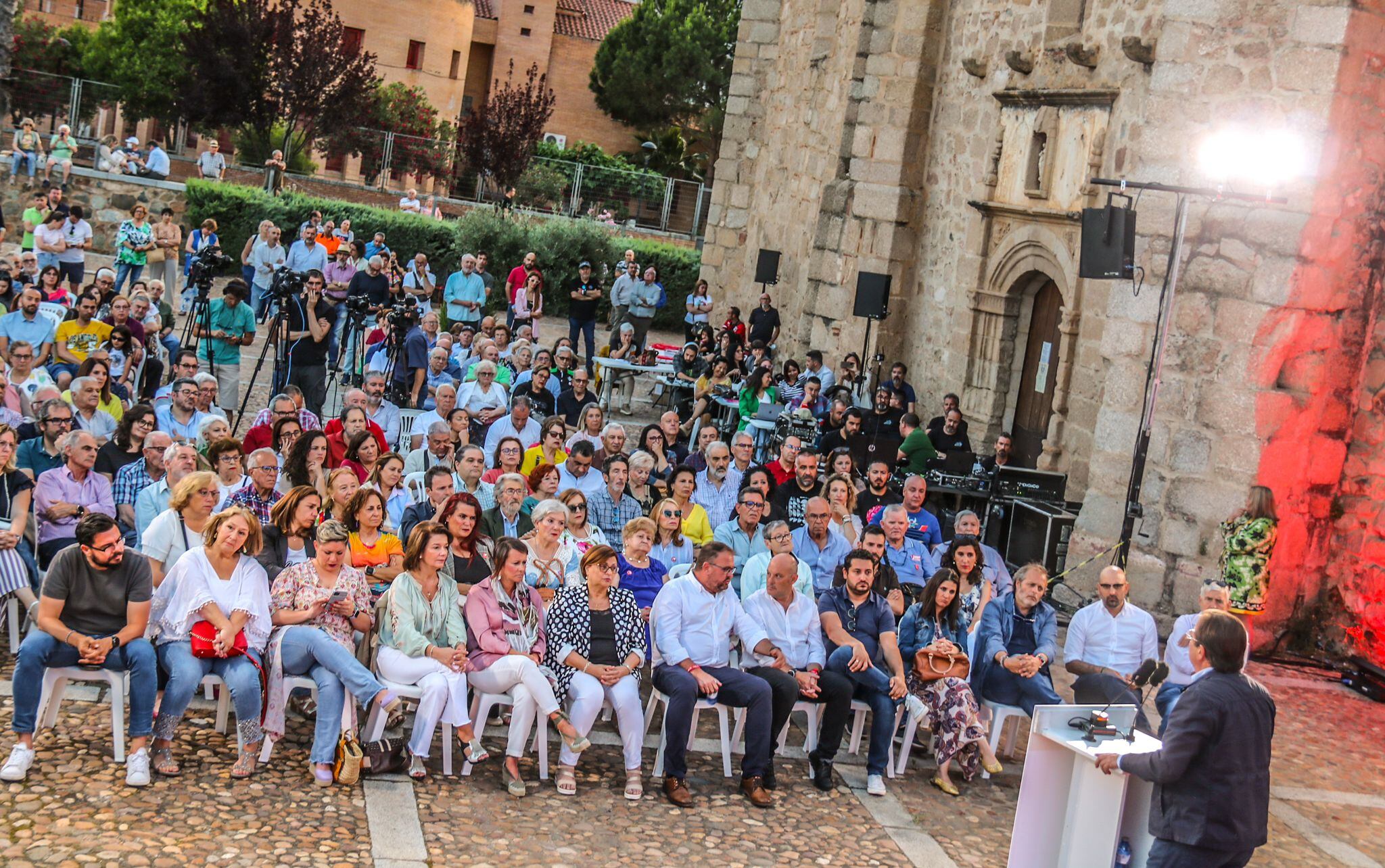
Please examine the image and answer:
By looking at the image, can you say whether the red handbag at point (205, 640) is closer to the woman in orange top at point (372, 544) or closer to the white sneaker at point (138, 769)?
the white sneaker at point (138, 769)

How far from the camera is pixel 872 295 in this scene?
14.8 metres

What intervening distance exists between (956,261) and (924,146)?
5.52ft

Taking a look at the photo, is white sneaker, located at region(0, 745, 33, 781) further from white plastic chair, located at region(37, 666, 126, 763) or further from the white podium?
the white podium

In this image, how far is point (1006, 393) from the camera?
13680 millimetres

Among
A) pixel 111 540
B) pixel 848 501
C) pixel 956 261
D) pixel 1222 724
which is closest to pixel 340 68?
pixel 956 261

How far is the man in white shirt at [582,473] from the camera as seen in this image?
8.98 meters

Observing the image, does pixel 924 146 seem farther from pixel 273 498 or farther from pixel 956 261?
pixel 273 498

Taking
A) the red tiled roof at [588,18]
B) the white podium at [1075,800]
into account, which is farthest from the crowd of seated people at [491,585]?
the red tiled roof at [588,18]

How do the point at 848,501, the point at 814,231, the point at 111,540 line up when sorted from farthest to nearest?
1. the point at 814,231
2. the point at 848,501
3. the point at 111,540

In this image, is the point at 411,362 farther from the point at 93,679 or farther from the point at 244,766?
the point at 244,766

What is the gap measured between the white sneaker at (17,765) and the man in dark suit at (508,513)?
2732mm

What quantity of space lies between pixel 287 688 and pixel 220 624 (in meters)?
0.41

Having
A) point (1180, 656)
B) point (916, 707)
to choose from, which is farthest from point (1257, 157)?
point (916, 707)

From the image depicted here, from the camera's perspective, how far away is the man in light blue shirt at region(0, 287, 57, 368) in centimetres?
Result: 1052
